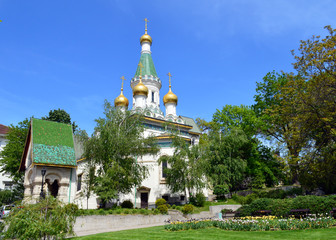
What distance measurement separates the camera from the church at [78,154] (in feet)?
70.1

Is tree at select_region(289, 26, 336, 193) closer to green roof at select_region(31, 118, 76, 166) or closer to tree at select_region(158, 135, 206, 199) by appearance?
tree at select_region(158, 135, 206, 199)

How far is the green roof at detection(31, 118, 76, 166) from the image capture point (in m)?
21.2

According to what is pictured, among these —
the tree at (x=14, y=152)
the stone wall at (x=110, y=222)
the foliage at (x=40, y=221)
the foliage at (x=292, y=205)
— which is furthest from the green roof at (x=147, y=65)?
the foliage at (x=40, y=221)

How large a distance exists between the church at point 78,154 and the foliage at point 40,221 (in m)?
1.26

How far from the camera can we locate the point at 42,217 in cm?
1023

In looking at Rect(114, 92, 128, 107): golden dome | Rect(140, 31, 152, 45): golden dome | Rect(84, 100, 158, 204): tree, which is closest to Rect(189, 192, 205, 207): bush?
Rect(84, 100, 158, 204): tree

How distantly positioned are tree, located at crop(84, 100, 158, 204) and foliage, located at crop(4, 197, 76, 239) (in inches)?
341

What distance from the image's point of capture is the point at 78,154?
4028cm

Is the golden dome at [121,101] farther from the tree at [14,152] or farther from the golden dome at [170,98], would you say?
the tree at [14,152]

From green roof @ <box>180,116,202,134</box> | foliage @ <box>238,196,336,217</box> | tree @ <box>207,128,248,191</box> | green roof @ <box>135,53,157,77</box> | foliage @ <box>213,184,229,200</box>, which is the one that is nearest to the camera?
foliage @ <box>238,196,336,217</box>

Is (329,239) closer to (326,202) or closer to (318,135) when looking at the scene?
(326,202)

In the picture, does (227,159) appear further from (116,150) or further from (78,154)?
(78,154)

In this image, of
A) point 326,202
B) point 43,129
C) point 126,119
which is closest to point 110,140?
point 126,119

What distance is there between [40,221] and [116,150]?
11798 millimetres
